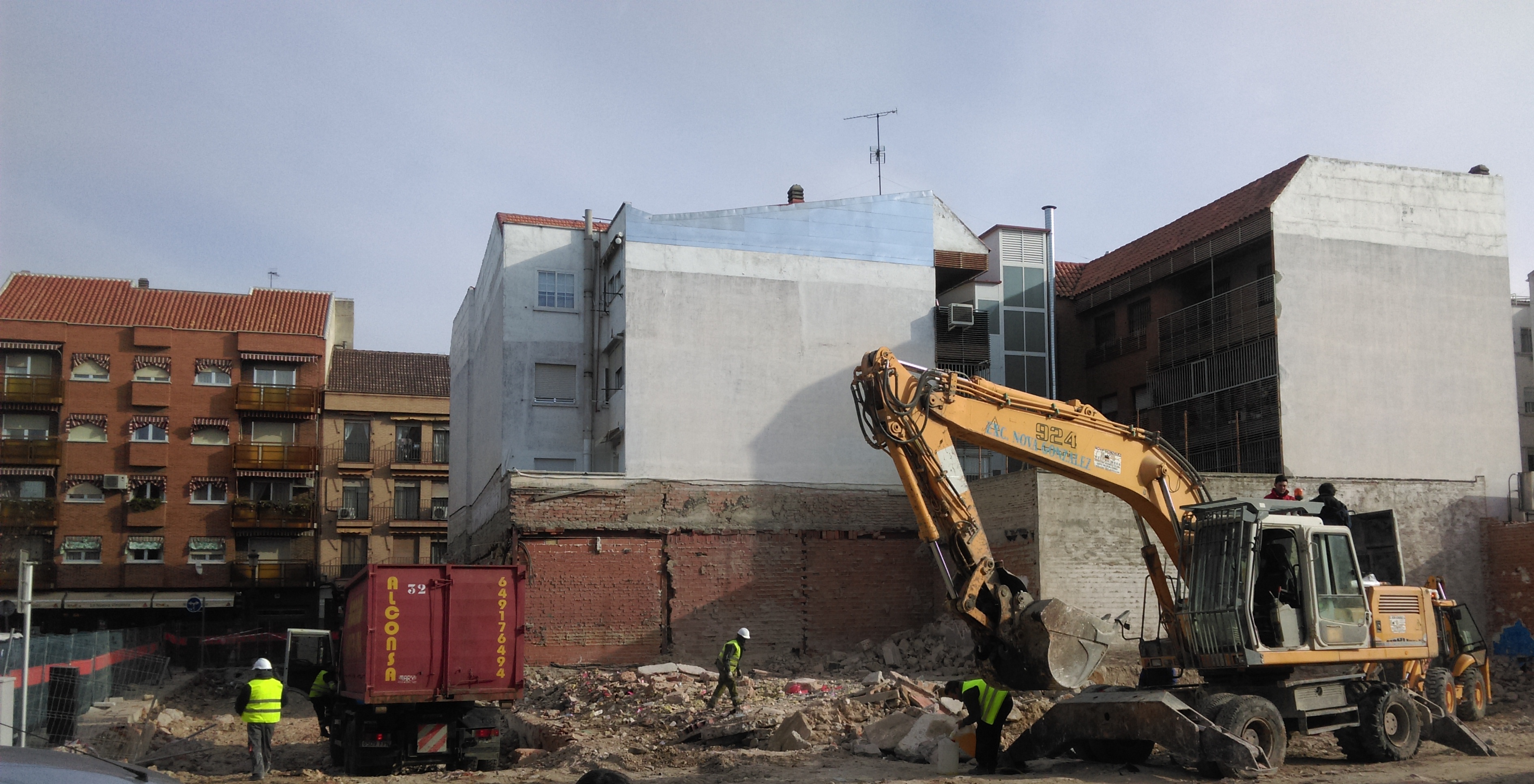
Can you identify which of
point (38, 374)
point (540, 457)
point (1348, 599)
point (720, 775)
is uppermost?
point (38, 374)

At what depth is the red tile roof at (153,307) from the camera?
50.8m

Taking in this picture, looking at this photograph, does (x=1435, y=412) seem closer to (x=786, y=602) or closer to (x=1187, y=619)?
(x=786, y=602)

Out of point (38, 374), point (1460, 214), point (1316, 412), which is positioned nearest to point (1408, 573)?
point (1316, 412)

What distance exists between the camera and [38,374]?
4981cm

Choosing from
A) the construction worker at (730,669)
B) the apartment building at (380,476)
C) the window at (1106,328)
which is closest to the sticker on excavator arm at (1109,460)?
the construction worker at (730,669)

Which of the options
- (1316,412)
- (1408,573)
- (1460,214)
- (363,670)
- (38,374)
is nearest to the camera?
(363,670)

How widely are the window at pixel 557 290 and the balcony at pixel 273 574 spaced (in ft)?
84.5

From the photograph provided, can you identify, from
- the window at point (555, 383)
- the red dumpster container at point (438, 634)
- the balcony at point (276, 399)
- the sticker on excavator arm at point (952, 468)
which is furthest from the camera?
the balcony at point (276, 399)

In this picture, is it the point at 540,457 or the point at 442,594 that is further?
the point at 540,457

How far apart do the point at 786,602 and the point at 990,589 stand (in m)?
14.1

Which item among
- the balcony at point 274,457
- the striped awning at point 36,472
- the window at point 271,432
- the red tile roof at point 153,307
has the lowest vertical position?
the striped awning at point 36,472

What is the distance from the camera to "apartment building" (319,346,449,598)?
53750 millimetres

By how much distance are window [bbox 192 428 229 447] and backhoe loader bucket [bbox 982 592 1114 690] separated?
45.3m

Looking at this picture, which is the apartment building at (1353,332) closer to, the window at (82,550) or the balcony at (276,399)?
the balcony at (276,399)
